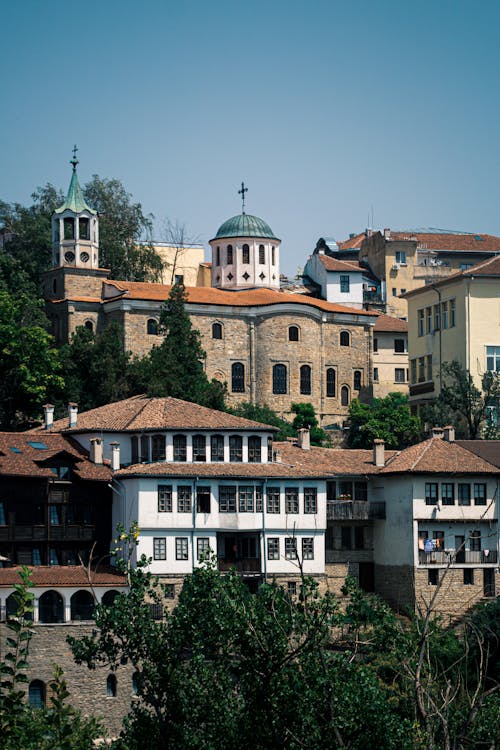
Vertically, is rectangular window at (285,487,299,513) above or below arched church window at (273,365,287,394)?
below

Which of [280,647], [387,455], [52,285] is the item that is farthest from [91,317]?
[280,647]

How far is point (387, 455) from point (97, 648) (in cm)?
2867

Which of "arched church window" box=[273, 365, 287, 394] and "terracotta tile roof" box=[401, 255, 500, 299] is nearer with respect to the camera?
"terracotta tile roof" box=[401, 255, 500, 299]

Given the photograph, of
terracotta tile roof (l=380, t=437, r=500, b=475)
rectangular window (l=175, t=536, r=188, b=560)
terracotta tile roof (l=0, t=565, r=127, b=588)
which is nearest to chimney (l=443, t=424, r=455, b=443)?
terracotta tile roof (l=380, t=437, r=500, b=475)

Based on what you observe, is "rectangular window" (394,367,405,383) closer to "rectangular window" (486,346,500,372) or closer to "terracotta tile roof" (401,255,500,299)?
"terracotta tile roof" (401,255,500,299)

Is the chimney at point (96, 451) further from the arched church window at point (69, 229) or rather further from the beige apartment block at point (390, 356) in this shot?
the beige apartment block at point (390, 356)

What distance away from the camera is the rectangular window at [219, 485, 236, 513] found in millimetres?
56219

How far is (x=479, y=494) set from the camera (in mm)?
59188

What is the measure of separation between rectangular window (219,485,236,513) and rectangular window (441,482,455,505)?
793cm

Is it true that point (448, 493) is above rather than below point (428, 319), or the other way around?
below

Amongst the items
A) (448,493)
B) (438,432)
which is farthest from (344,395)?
(448,493)

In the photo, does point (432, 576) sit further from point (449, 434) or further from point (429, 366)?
point (429, 366)

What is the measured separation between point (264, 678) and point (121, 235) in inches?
2845

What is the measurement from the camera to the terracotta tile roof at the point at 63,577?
51.4 metres
